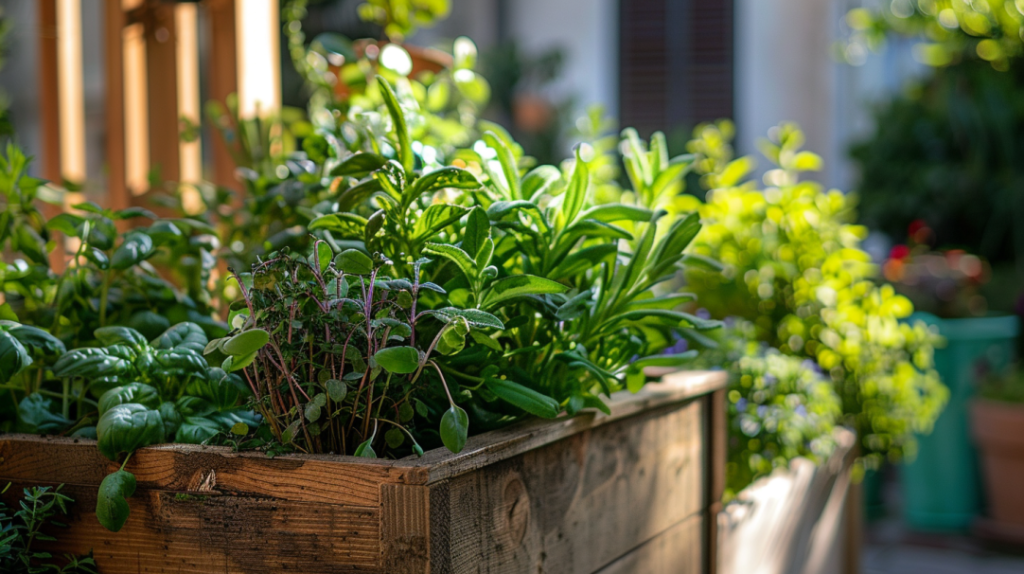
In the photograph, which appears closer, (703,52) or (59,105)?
(59,105)

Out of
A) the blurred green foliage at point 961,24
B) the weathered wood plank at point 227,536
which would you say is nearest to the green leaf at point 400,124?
the weathered wood plank at point 227,536

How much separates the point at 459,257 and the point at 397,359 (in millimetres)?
120

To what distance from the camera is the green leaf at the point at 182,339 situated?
821 mm

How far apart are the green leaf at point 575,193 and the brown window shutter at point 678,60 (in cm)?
599

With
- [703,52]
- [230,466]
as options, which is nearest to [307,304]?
[230,466]

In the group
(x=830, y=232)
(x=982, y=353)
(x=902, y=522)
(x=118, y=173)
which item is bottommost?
(x=902, y=522)

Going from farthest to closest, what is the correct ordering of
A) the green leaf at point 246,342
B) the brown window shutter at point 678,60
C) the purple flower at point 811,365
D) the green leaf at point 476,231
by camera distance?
the brown window shutter at point 678,60 → the purple flower at point 811,365 → the green leaf at point 476,231 → the green leaf at point 246,342

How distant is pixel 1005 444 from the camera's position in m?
2.92

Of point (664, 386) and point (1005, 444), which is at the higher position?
point (664, 386)

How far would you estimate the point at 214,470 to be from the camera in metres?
0.70

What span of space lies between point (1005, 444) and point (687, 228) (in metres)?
2.60

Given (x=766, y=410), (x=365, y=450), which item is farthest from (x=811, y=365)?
(x=365, y=450)

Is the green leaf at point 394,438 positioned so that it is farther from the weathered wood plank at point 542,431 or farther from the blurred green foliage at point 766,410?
the blurred green foliage at point 766,410

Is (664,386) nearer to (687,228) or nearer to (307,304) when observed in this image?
(687,228)
